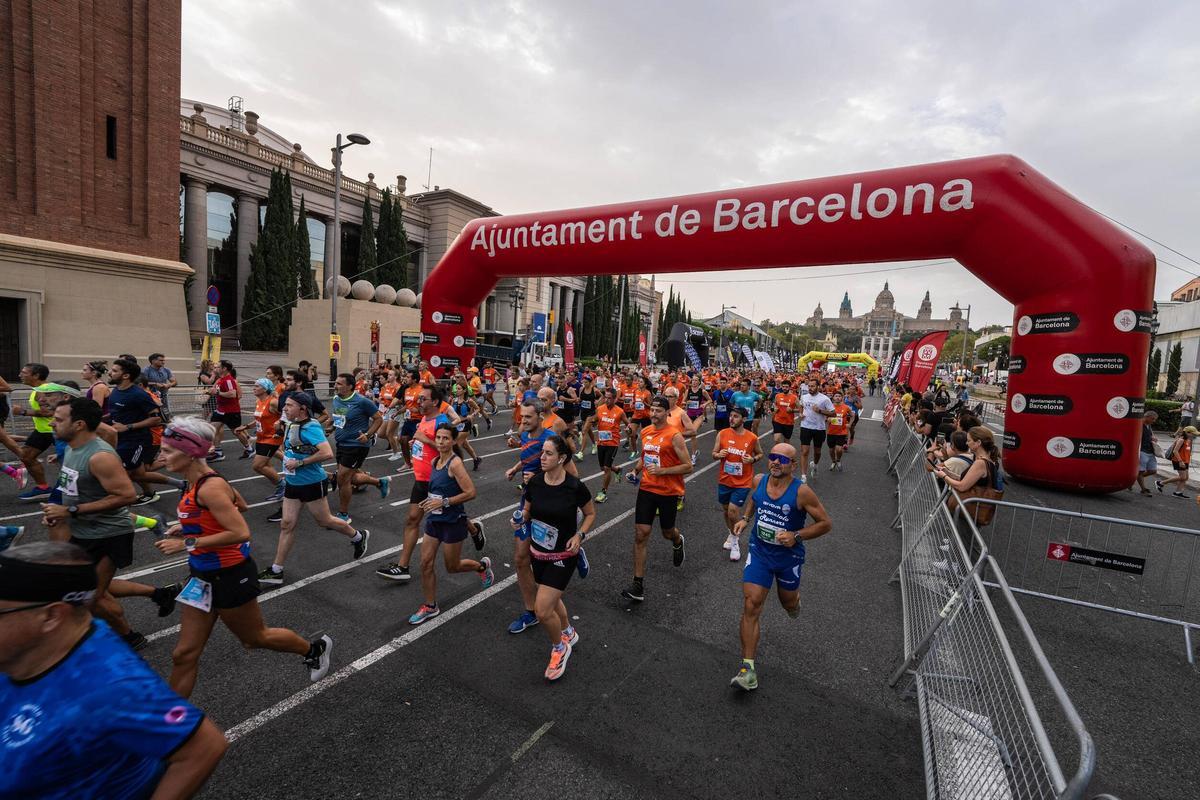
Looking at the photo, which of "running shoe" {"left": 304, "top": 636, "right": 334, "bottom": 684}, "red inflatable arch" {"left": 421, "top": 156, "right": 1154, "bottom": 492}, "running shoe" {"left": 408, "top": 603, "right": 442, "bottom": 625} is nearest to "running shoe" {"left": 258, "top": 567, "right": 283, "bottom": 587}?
"running shoe" {"left": 408, "top": 603, "right": 442, "bottom": 625}

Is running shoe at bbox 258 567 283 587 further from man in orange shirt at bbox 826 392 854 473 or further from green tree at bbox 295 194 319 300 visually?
green tree at bbox 295 194 319 300

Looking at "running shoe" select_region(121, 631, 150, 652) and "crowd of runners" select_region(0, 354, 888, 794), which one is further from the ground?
"crowd of runners" select_region(0, 354, 888, 794)

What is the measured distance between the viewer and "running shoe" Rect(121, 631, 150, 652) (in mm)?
3989

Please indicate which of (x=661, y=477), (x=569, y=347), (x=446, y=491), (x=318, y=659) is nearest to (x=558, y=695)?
(x=318, y=659)

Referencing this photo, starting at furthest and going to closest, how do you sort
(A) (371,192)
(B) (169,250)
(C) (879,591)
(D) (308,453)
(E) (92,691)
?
1. (A) (371,192)
2. (B) (169,250)
3. (C) (879,591)
4. (D) (308,453)
5. (E) (92,691)

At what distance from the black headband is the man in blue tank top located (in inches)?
147

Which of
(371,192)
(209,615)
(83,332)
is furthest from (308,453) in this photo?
(371,192)

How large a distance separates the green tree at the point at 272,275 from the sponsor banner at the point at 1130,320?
40314 millimetres

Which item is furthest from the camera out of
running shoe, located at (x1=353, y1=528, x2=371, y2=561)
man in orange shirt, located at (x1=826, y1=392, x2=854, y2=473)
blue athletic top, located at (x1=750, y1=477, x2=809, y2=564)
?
man in orange shirt, located at (x1=826, y1=392, x2=854, y2=473)

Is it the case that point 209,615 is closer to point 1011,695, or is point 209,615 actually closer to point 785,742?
point 785,742

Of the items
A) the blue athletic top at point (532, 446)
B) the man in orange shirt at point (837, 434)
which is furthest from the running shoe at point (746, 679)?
the man in orange shirt at point (837, 434)

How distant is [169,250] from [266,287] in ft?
67.8

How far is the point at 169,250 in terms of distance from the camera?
17.7m

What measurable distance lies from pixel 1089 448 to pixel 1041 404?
3.11ft
